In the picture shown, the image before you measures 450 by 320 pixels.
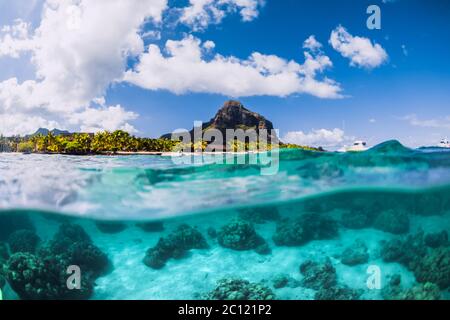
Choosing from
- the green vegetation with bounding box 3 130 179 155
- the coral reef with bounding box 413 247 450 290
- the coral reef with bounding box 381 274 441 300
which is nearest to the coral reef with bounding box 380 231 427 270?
the coral reef with bounding box 413 247 450 290

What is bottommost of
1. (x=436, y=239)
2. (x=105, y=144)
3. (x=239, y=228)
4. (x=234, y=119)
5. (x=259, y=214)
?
(x=436, y=239)

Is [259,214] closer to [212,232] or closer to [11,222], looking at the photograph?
[212,232]

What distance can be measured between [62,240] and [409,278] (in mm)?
12612

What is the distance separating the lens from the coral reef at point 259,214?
13.7 metres

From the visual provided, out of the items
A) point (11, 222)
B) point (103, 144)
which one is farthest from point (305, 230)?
point (103, 144)

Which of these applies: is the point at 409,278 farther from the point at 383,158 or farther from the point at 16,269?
the point at 16,269

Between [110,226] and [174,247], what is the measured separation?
4348mm

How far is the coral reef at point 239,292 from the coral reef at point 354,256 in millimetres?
3543

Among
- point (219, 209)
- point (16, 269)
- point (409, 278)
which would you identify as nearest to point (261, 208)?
point (219, 209)

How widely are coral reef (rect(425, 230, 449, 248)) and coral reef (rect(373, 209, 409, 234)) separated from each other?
100 cm

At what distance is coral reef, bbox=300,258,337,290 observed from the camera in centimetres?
962

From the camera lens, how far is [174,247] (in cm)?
1145

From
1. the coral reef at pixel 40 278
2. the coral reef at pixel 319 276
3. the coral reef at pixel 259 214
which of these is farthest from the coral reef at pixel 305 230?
the coral reef at pixel 40 278

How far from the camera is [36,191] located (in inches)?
474
